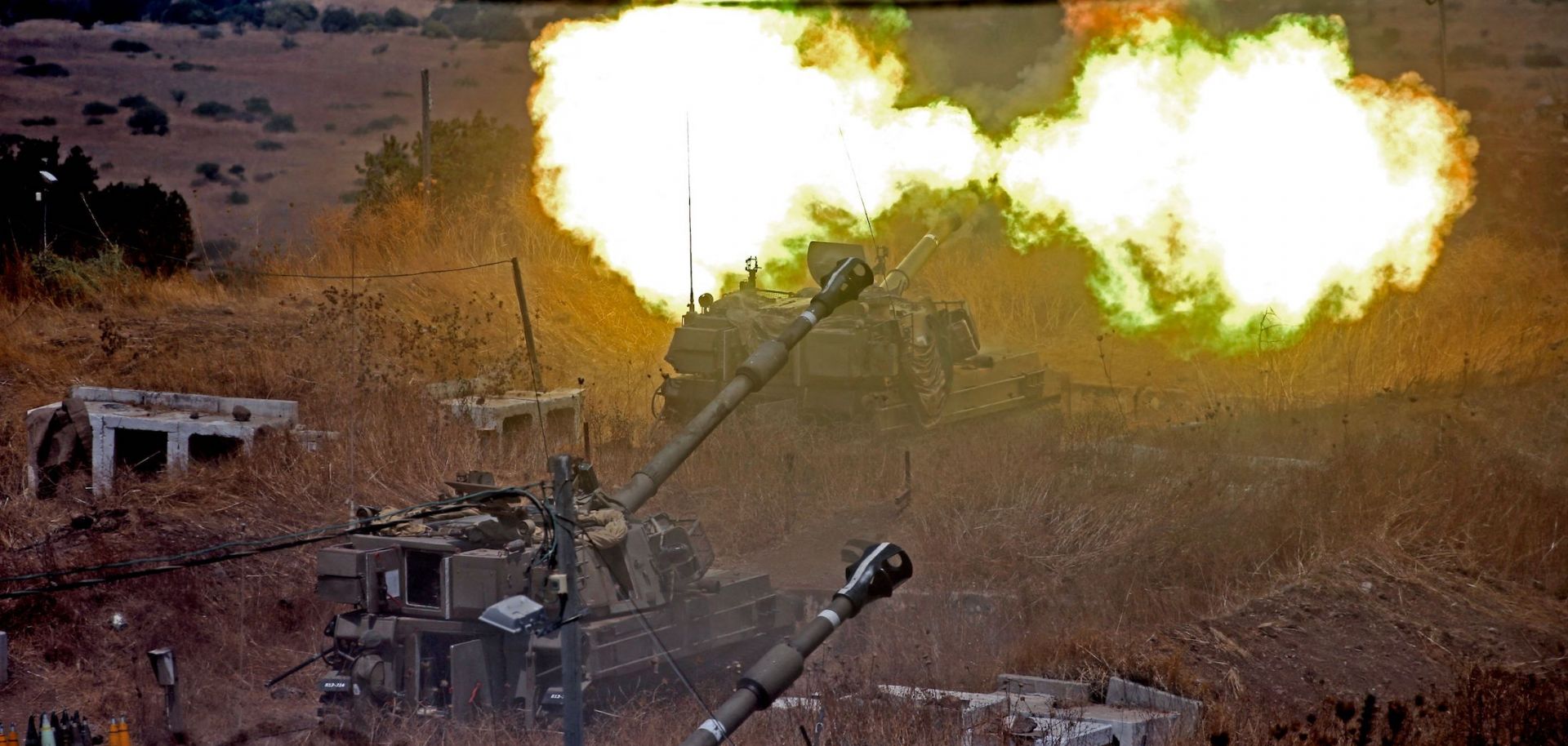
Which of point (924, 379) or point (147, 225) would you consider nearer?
point (924, 379)

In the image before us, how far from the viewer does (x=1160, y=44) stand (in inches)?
963

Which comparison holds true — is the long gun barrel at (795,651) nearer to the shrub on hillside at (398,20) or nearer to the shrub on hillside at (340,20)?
the shrub on hillside at (340,20)

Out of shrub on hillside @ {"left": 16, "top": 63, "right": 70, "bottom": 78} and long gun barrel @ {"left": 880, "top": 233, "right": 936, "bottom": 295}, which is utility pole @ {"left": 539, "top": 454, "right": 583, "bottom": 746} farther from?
shrub on hillside @ {"left": 16, "top": 63, "right": 70, "bottom": 78}

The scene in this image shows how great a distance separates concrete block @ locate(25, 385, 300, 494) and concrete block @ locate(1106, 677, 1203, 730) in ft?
32.5

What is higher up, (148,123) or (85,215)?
(148,123)

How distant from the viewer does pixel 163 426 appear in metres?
18.2

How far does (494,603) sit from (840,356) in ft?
32.5

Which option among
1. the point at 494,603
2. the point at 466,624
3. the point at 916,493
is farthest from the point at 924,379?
the point at 494,603

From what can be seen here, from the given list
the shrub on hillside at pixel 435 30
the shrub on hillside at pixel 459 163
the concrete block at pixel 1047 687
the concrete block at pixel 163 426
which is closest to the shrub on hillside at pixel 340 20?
the shrub on hillside at pixel 435 30

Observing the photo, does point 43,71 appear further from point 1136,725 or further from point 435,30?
point 1136,725

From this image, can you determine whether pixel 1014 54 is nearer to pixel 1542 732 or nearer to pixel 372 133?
pixel 372 133

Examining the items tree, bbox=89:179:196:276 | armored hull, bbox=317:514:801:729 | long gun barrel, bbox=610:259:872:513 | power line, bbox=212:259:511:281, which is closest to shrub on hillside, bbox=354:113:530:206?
tree, bbox=89:179:196:276

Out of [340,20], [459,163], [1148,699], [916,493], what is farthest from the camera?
[340,20]

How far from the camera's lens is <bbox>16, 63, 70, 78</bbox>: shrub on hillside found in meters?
60.7
